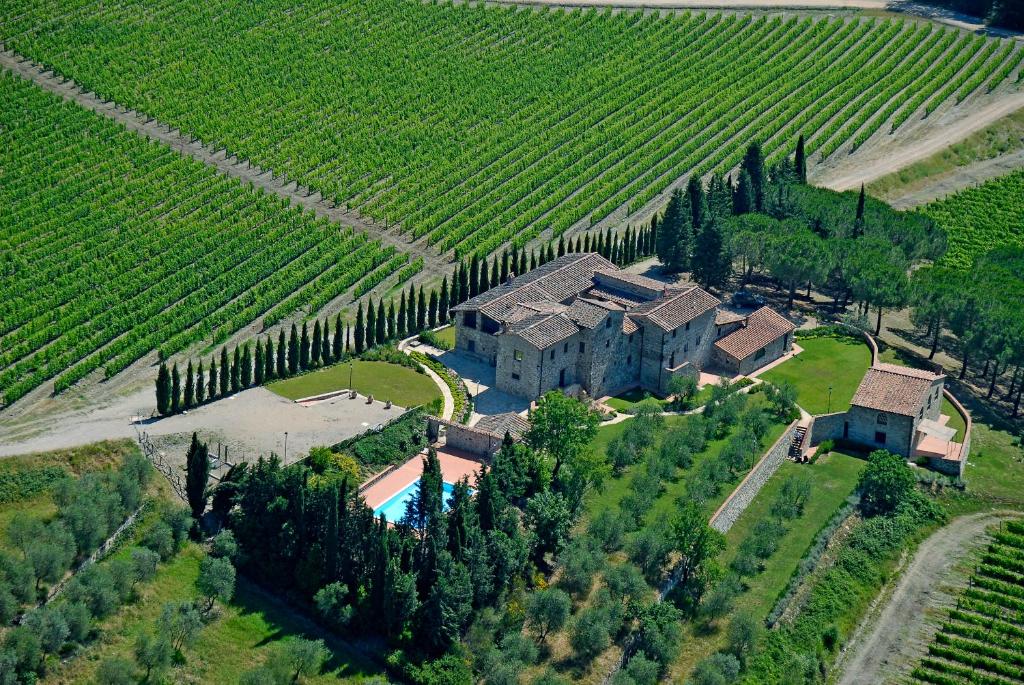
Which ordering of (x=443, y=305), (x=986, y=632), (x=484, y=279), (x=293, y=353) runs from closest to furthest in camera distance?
(x=986, y=632) < (x=293, y=353) < (x=443, y=305) < (x=484, y=279)

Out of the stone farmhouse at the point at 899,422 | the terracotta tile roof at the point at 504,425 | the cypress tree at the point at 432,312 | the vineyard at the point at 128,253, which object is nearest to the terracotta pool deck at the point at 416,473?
the terracotta tile roof at the point at 504,425

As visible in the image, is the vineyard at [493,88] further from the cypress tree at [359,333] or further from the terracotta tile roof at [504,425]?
the terracotta tile roof at [504,425]

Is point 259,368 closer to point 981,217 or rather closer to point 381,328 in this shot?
point 381,328

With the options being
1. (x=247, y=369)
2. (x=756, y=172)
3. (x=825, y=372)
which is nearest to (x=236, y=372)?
(x=247, y=369)

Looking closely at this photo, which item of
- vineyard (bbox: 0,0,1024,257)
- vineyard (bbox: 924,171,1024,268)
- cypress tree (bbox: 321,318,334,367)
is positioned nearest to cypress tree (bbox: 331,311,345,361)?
cypress tree (bbox: 321,318,334,367)

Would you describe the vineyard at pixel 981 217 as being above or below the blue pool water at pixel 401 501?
above

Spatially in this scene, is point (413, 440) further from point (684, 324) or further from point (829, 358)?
point (829, 358)

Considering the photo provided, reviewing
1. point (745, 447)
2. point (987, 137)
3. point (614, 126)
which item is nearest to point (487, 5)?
point (614, 126)
